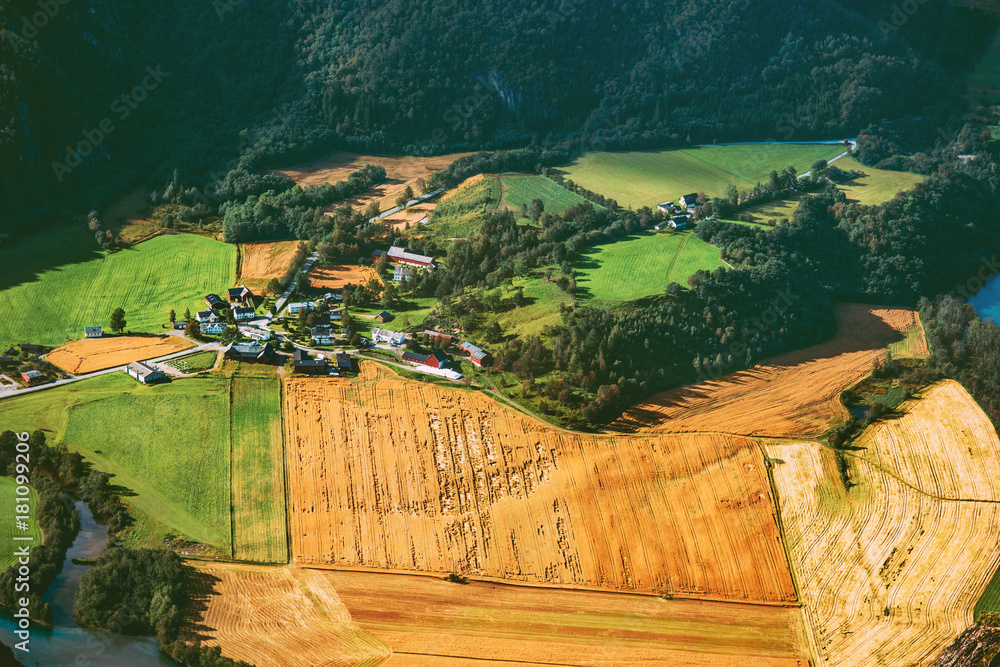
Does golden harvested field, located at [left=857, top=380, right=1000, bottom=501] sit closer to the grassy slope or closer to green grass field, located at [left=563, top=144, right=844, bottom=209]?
green grass field, located at [left=563, top=144, right=844, bottom=209]

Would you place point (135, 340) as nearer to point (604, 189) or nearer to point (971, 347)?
point (604, 189)

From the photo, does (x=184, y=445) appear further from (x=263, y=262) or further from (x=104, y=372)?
(x=263, y=262)

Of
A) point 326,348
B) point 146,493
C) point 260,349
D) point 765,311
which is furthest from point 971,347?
point 146,493

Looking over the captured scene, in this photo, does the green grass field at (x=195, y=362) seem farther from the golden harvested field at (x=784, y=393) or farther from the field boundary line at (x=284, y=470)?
the golden harvested field at (x=784, y=393)

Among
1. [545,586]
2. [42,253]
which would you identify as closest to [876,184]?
[545,586]

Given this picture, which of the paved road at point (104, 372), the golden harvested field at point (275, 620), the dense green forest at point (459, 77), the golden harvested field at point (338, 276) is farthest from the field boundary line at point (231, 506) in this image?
the dense green forest at point (459, 77)

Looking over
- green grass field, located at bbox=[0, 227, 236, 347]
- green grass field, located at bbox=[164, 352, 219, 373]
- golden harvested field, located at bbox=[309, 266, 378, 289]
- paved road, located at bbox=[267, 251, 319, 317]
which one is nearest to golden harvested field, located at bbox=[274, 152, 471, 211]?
paved road, located at bbox=[267, 251, 319, 317]
